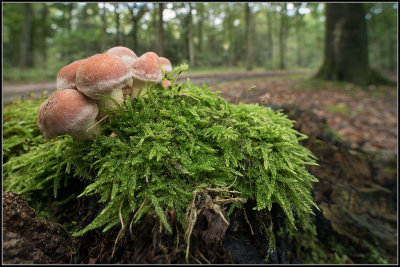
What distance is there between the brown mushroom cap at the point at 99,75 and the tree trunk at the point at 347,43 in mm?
9642

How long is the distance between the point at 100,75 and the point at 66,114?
0.96 ft

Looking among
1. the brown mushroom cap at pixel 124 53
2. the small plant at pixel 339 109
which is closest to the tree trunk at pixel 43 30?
the small plant at pixel 339 109

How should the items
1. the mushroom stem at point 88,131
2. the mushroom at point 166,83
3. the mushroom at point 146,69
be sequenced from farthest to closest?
the mushroom at point 166,83 → the mushroom at point 146,69 → the mushroom stem at point 88,131

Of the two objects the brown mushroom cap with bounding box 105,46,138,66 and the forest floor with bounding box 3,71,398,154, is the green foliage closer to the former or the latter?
the brown mushroom cap with bounding box 105,46,138,66

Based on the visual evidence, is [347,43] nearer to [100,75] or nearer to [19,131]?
[100,75]

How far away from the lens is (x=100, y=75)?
4.16 ft

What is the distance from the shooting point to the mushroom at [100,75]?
127 cm

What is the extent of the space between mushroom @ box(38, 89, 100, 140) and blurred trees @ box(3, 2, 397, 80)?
11.3 ft

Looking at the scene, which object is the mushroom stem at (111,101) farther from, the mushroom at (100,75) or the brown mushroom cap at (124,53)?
the brown mushroom cap at (124,53)

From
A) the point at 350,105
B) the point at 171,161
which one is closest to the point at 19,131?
the point at 171,161

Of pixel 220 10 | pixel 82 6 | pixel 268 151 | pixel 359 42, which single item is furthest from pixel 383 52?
pixel 268 151

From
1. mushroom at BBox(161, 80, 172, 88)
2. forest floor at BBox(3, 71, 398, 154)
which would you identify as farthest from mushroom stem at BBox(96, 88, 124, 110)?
forest floor at BBox(3, 71, 398, 154)

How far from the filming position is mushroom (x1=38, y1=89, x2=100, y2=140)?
4.09 ft

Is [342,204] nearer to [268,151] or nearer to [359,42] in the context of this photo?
[268,151]
